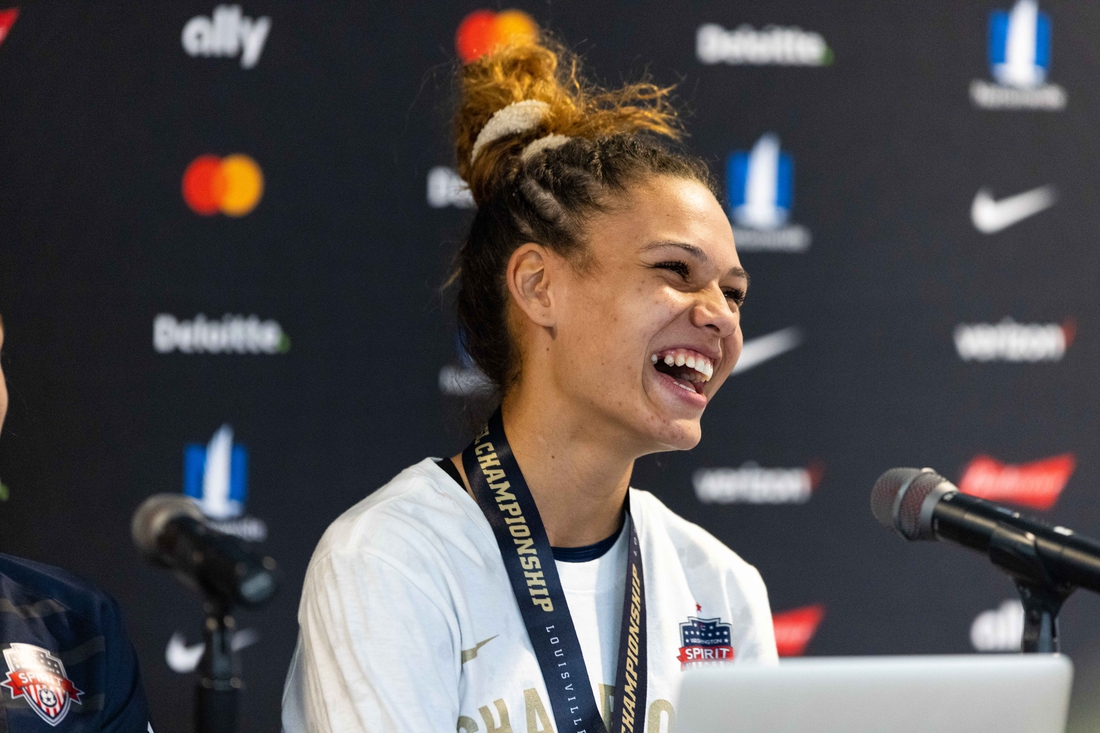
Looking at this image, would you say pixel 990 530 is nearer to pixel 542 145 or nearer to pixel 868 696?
pixel 868 696

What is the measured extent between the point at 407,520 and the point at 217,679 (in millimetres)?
650

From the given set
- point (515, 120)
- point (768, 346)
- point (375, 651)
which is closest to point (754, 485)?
point (768, 346)

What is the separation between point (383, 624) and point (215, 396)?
1.05 meters

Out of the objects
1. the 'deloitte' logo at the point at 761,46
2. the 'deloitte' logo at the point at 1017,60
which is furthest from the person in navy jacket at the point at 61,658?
the 'deloitte' logo at the point at 1017,60

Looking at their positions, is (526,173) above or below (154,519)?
above

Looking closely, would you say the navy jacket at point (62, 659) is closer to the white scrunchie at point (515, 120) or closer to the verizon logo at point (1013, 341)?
the white scrunchie at point (515, 120)

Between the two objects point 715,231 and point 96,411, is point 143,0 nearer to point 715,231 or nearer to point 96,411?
point 96,411

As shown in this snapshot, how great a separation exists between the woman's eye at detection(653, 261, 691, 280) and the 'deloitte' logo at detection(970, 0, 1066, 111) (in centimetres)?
135

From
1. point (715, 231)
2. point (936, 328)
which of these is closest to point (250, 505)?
point (715, 231)

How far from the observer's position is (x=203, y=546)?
2.76 ft

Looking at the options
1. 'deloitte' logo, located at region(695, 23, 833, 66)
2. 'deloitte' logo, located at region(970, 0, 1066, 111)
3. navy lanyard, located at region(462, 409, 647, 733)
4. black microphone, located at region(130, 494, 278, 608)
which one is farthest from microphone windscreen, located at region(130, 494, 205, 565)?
'deloitte' logo, located at region(970, 0, 1066, 111)

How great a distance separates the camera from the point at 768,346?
2.51 metres

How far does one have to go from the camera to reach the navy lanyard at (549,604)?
1481 millimetres

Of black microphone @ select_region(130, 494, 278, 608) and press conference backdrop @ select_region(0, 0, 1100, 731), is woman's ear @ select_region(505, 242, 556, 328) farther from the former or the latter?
black microphone @ select_region(130, 494, 278, 608)
